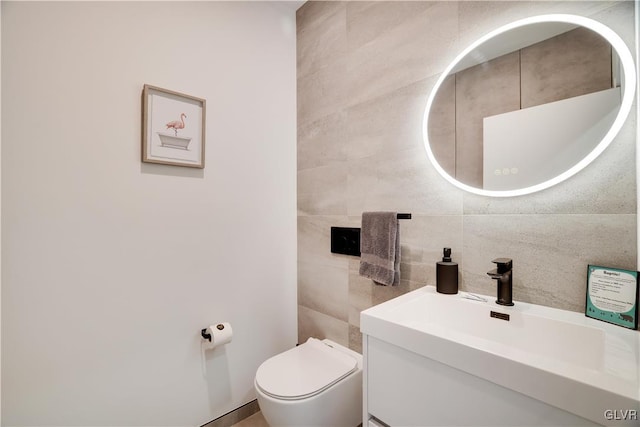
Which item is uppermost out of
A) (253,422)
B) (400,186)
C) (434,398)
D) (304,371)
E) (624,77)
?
(624,77)

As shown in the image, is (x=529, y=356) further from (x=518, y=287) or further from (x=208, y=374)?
(x=208, y=374)

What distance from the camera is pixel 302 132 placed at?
176 centimetres

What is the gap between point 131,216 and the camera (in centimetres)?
120

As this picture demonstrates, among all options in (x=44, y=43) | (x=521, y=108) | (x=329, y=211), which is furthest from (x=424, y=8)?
(x=44, y=43)

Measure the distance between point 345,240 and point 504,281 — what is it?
765 millimetres

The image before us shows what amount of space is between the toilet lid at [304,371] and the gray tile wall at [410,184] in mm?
166

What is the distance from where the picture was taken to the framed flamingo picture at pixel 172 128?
1.22 m

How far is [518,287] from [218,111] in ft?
5.12

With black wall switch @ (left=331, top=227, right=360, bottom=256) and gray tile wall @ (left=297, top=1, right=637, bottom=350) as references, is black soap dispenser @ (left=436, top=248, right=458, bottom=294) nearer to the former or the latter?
gray tile wall @ (left=297, top=1, right=637, bottom=350)

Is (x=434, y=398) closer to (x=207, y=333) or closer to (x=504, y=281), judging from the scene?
(x=504, y=281)

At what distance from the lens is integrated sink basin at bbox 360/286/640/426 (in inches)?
19.1

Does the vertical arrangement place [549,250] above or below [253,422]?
above

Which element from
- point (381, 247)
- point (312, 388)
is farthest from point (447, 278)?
point (312, 388)
